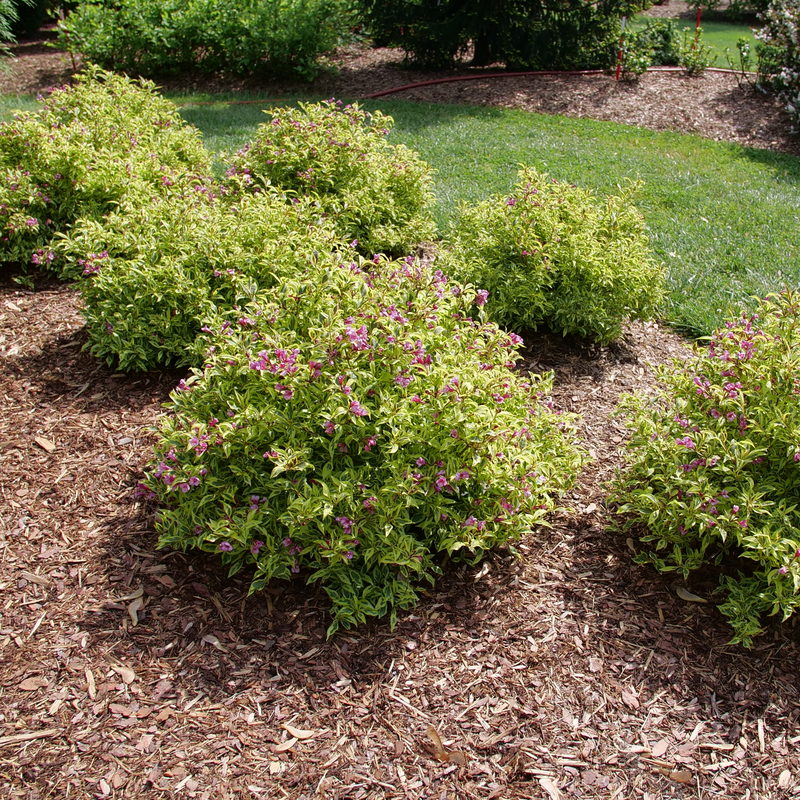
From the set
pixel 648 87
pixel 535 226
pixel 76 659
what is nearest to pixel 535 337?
pixel 535 226

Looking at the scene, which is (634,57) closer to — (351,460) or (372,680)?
(351,460)

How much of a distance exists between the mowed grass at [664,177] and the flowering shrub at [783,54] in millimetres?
1460

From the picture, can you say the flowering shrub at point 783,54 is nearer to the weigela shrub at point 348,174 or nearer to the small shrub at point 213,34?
the weigela shrub at point 348,174

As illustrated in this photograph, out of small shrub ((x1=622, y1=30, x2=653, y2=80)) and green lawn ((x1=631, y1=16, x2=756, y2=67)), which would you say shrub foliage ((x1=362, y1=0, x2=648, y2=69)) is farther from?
green lawn ((x1=631, y1=16, x2=756, y2=67))

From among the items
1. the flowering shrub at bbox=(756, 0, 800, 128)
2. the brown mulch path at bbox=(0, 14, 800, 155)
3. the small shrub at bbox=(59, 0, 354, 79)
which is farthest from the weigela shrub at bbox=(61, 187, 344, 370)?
the small shrub at bbox=(59, 0, 354, 79)

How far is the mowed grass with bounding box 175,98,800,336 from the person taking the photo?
5.43 m

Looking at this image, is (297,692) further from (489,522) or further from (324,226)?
(324,226)

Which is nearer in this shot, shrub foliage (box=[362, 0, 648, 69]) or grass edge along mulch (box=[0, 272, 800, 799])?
grass edge along mulch (box=[0, 272, 800, 799])

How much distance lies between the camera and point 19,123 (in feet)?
18.0

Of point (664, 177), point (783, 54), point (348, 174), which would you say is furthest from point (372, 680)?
point (783, 54)

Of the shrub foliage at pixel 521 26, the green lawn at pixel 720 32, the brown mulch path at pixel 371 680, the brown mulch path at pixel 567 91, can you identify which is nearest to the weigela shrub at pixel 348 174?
the brown mulch path at pixel 371 680

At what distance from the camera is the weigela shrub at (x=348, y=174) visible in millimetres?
5371

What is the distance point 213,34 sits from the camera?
464 inches

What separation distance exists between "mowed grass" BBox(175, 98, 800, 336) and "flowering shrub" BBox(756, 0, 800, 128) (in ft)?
4.79
